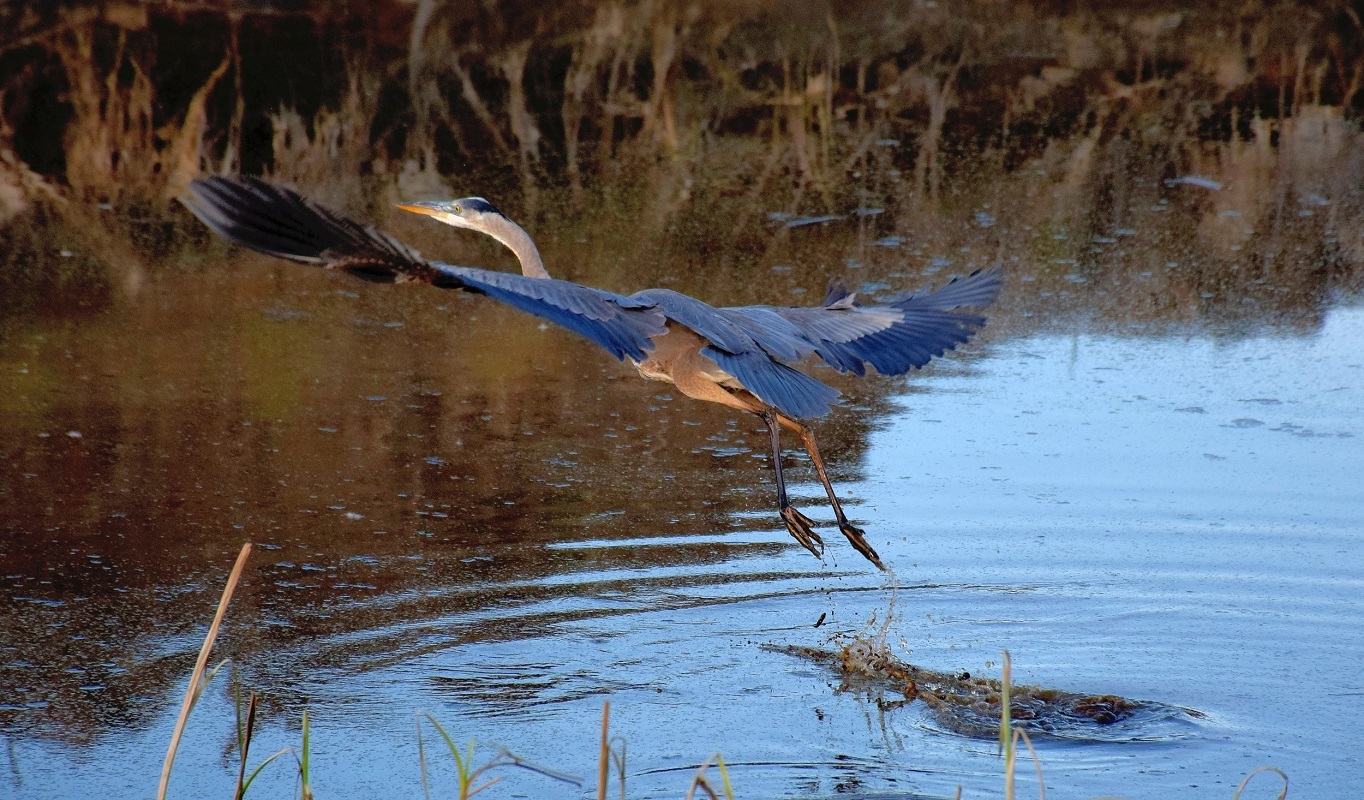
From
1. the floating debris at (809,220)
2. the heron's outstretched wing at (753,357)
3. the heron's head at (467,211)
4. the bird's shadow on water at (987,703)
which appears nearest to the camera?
the bird's shadow on water at (987,703)

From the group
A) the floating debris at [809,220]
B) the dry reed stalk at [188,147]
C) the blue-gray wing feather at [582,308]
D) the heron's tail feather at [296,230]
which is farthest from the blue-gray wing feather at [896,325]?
the dry reed stalk at [188,147]

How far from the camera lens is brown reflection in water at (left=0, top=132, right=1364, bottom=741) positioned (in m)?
4.94

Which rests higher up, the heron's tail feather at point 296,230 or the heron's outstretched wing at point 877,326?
the heron's tail feather at point 296,230

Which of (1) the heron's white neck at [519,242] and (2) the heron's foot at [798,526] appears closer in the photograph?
(2) the heron's foot at [798,526]

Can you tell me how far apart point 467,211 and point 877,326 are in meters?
1.55

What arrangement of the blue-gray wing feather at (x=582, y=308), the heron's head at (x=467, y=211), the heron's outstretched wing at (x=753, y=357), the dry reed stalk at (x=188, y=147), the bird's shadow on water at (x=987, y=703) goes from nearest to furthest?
1. the blue-gray wing feather at (x=582, y=308)
2. the bird's shadow on water at (x=987, y=703)
3. the heron's outstretched wing at (x=753, y=357)
4. the heron's head at (x=467, y=211)
5. the dry reed stalk at (x=188, y=147)

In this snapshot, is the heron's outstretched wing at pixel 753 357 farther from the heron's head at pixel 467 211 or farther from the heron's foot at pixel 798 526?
the heron's head at pixel 467 211

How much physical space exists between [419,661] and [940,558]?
1.79 meters

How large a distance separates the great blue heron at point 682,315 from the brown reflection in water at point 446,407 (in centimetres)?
66

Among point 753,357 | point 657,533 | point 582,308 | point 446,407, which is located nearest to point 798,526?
point 753,357

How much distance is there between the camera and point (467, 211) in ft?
19.0

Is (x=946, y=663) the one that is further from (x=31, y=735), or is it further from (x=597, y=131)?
(x=597, y=131)

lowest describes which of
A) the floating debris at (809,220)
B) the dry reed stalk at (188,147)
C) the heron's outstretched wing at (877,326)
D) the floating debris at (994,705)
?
the floating debris at (994,705)

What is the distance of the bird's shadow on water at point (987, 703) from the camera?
4.36m
